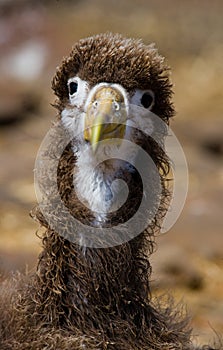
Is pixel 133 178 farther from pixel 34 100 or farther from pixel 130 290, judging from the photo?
pixel 34 100

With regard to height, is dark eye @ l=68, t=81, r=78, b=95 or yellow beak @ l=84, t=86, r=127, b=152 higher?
dark eye @ l=68, t=81, r=78, b=95

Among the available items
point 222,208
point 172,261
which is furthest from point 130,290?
point 222,208

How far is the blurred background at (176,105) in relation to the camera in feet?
9.81

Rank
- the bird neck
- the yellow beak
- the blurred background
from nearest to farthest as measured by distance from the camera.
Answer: the yellow beak
the bird neck
the blurred background

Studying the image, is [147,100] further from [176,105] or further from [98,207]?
[176,105]

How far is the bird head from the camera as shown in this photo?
Answer: 62.5 inches

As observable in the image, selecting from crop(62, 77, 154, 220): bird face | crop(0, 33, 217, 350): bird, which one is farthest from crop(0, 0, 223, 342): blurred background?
crop(62, 77, 154, 220): bird face

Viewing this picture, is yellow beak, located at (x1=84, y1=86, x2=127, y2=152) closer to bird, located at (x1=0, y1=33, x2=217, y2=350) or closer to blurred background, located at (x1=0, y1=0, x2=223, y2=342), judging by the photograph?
bird, located at (x1=0, y1=33, x2=217, y2=350)

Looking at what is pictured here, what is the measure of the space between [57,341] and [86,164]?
0.96 ft

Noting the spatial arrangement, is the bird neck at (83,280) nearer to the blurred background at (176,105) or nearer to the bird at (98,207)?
the bird at (98,207)

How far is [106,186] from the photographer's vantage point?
164 cm

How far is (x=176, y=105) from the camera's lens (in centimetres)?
493

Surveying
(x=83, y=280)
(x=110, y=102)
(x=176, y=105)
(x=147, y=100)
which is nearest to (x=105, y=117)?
(x=110, y=102)

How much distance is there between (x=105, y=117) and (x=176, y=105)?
11.2ft
